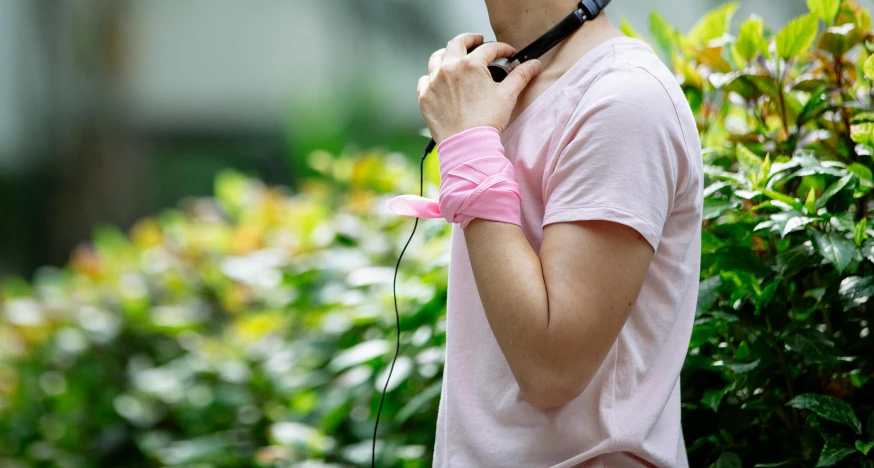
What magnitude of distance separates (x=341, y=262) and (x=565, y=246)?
6.08 ft

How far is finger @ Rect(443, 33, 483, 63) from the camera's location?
1.36m

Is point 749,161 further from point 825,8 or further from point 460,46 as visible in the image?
point 460,46

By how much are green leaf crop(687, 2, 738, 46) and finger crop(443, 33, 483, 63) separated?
0.74m

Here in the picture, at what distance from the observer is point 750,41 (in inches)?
67.4

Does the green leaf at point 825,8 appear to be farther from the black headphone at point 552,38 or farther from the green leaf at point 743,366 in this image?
the green leaf at point 743,366

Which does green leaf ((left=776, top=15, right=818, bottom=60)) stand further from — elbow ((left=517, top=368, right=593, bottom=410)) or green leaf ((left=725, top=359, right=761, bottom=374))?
elbow ((left=517, top=368, right=593, bottom=410))

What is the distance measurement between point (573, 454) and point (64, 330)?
9.86 ft

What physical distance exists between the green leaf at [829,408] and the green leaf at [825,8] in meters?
0.74

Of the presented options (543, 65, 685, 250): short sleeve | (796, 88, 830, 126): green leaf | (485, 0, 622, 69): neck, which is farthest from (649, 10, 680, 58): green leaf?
(543, 65, 685, 250): short sleeve

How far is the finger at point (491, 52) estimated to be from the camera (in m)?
1.32

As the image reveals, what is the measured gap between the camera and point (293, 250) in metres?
3.38

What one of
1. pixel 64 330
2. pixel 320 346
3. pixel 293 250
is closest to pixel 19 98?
pixel 64 330

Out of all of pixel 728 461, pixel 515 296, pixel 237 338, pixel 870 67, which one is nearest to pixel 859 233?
pixel 870 67

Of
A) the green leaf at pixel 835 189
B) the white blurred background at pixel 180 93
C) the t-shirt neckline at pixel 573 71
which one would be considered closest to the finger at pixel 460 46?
the t-shirt neckline at pixel 573 71
